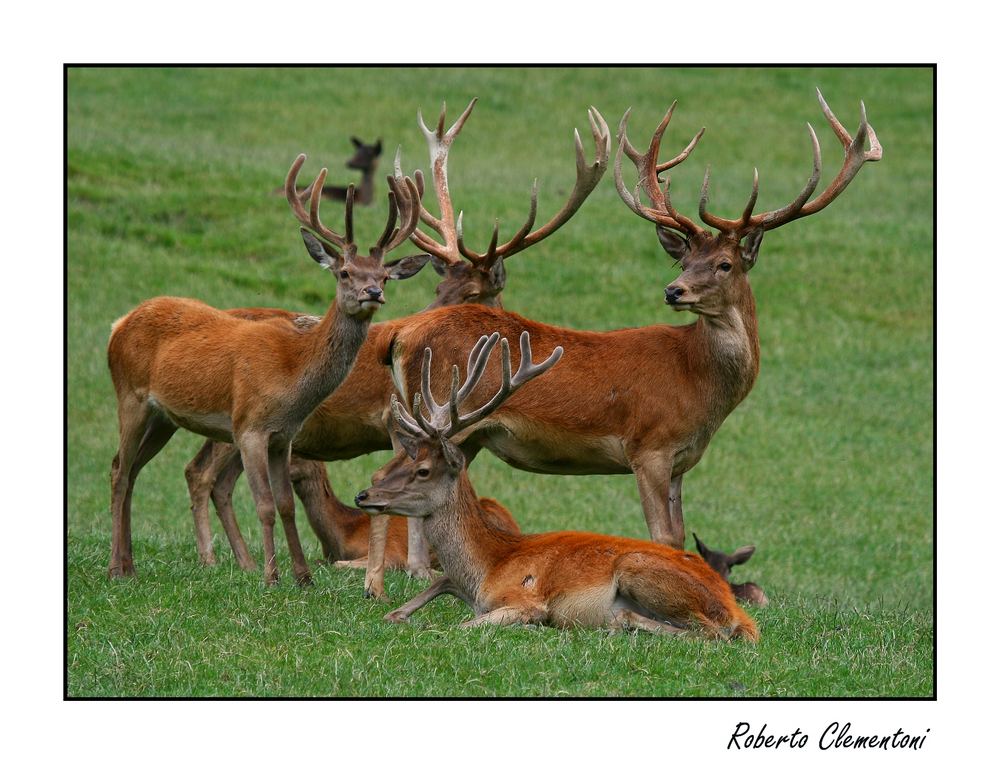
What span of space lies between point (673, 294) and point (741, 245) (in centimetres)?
71

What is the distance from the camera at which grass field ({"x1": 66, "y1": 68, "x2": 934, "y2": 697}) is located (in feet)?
24.1

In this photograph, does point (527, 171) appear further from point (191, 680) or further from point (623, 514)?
point (191, 680)

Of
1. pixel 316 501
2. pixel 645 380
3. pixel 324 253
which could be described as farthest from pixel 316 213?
pixel 316 501

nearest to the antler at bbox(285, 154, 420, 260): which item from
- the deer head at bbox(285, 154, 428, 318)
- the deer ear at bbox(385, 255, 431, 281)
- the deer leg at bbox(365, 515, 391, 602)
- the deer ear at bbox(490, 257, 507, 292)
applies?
the deer head at bbox(285, 154, 428, 318)

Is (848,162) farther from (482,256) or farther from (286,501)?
(286,501)

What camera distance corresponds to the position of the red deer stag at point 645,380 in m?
9.39

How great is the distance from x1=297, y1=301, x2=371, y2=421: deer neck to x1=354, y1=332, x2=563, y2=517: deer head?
931mm

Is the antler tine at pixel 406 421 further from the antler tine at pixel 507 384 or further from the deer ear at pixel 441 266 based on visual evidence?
the deer ear at pixel 441 266

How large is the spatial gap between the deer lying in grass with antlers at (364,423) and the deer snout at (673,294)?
4.53 feet

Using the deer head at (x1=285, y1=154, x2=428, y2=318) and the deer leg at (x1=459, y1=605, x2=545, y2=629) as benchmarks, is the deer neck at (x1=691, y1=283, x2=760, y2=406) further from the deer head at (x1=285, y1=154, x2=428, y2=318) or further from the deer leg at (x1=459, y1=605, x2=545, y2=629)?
the deer leg at (x1=459, y1=605, x2=545, y2=629)

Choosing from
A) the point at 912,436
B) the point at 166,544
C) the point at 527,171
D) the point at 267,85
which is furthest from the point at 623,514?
the point at 267,85

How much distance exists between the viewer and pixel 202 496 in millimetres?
10977

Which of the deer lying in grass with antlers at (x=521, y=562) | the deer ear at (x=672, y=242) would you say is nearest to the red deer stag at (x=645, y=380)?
the deer ear at (x=672, y=242)

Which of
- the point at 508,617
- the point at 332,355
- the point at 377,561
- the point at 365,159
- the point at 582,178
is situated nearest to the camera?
the point at 508,617
